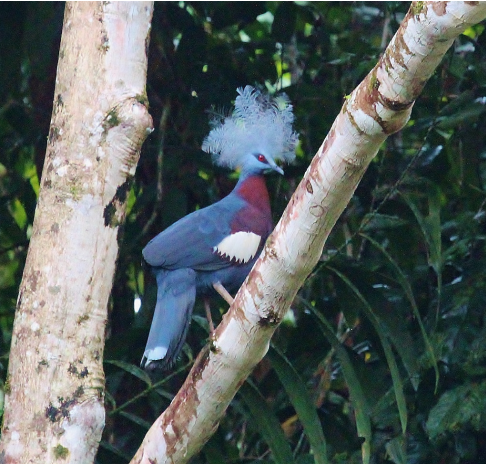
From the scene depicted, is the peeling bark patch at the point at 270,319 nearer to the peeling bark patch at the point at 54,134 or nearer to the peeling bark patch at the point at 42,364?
the peeling bark patch at the point at 42,364

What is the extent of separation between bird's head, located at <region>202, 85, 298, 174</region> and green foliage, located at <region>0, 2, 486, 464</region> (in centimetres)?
42

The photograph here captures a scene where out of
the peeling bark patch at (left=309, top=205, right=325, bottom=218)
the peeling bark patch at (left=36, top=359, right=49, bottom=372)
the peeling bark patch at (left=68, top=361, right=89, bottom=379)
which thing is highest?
the peeling bark patch at (left=309, top=205, right=325, bottom=218)

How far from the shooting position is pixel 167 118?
11.7 ft

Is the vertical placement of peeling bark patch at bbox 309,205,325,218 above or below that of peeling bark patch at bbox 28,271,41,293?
below

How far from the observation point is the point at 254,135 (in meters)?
2.88

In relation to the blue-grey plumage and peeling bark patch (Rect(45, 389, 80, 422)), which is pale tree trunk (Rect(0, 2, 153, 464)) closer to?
peeling bark patch (Rect(45, 389, 80, 422))

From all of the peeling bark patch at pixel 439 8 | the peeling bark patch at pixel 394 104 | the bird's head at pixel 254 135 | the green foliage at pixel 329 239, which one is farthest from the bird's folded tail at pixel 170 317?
the peeling bark patch at pixel 439 8

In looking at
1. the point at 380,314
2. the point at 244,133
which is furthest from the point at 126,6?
the point at 380,314

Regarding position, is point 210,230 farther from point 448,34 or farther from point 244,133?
point 448,34

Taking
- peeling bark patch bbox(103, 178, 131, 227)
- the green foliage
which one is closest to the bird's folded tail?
the green foliage

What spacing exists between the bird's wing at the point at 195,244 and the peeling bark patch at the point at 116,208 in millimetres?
434

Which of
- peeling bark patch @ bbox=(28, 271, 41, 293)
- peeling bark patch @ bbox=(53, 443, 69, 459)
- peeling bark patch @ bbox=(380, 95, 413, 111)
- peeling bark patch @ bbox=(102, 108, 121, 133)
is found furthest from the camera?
peeling bark patch @ bbox=(102, 108, 121, 133)

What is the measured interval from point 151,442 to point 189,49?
7.12ft

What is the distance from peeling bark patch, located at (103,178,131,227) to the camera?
6.75ft
